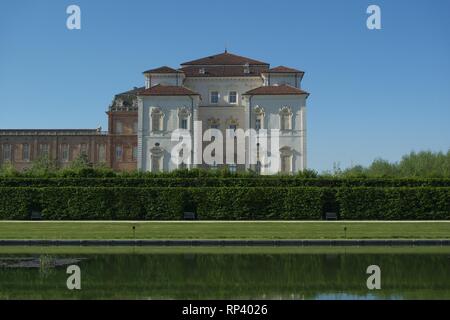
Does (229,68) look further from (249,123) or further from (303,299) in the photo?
(303,299)

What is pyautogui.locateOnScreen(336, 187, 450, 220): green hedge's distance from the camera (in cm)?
3603

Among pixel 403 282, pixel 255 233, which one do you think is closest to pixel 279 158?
pixel 255 233

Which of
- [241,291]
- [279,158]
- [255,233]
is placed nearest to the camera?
[241,291]

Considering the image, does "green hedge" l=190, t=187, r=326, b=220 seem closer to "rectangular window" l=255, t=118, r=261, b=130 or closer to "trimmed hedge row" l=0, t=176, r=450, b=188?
"trimmed hedge row" l=0, t=176, r=450, b=188

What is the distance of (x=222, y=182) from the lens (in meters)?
37.3

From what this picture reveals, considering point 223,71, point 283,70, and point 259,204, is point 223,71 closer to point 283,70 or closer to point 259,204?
point 283,70

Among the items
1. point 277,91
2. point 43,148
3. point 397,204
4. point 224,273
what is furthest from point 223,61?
point 224,273

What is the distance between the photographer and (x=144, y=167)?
58.3 metres

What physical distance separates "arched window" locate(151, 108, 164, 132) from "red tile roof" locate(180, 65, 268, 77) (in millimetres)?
7458

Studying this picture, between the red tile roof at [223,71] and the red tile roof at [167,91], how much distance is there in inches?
208

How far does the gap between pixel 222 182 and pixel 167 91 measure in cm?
2417

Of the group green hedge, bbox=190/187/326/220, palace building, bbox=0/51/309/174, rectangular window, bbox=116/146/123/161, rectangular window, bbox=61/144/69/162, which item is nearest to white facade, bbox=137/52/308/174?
palace building, bbox=0/51/309/174

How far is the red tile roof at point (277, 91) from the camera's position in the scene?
58.5 meters
